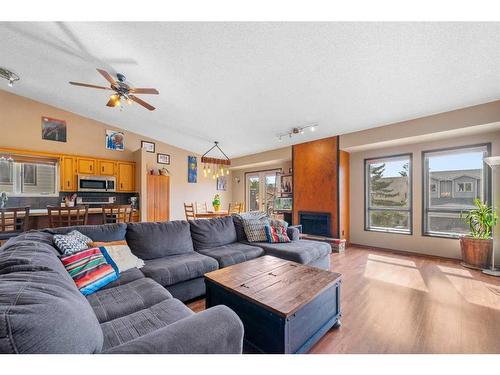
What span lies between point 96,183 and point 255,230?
13.9 feet

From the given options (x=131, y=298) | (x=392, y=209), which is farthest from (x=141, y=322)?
(x=392, y=209)

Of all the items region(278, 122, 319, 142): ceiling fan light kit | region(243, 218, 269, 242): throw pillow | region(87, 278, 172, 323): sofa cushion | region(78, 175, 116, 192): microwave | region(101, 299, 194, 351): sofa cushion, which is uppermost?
region(278, 122, 319, 142): ceiling fan light kit

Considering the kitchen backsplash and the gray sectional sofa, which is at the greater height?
the kitchen backsplash

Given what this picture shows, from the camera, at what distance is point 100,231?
2.29 metres

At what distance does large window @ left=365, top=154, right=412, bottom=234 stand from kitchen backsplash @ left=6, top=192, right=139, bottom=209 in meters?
5.93

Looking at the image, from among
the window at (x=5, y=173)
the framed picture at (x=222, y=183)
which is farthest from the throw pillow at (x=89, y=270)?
the framed picture at (x=222, y=183)

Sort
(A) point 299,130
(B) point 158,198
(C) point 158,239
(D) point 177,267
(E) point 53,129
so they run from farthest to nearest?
(B) point 158,198 → (E) point 53,129 → (A) point 299,130 → (C) point 158,239 → (D) point 177,267

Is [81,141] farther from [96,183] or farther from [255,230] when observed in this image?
[255,230]

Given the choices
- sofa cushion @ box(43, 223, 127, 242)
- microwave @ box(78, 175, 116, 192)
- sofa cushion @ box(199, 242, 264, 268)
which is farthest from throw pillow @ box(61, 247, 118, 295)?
microwave @ box(78, 175, 116, 192)

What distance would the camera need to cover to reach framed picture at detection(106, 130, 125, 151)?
552 centimetres

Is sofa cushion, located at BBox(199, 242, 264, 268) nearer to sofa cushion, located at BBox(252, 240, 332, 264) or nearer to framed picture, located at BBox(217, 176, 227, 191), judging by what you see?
sofa cushion, located at BBox(252, 240, 332, 264)

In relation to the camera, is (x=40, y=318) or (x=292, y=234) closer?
(x=40, y=318)

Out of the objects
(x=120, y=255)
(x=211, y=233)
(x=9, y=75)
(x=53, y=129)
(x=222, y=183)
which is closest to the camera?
(x=120, y=255)
